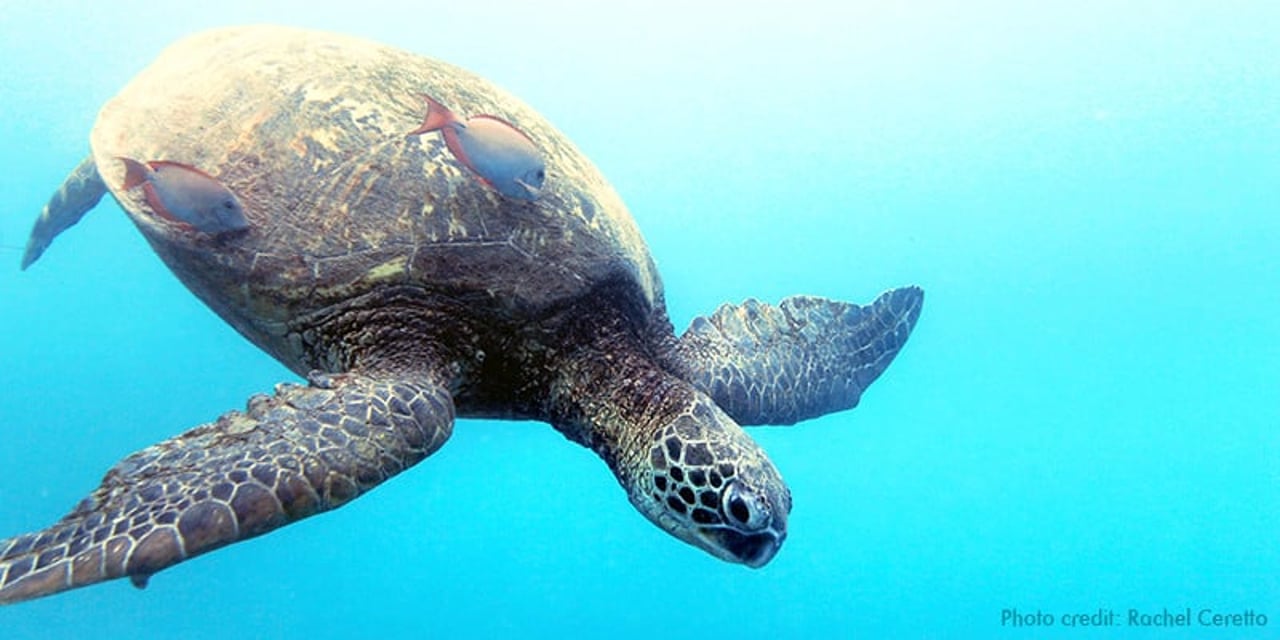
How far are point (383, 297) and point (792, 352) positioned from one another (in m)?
3.06

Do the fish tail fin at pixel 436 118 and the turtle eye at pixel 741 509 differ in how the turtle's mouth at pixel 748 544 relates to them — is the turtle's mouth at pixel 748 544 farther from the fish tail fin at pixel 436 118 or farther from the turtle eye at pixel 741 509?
the fish tail fin at pixel 436 118

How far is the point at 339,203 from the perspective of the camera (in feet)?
12.8

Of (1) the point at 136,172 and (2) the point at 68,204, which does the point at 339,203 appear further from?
(2) the point at 68,204

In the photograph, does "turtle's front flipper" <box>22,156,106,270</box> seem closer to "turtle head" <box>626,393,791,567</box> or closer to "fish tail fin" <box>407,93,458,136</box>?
"fish tail fin" <box>407,93,458,136</box>

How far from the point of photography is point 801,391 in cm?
539

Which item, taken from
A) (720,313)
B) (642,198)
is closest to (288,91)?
(720,313)

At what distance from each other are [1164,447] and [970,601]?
1137 centimetres

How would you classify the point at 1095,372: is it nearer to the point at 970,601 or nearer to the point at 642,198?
the point at 970,601

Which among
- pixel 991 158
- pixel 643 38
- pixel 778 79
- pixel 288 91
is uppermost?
pixel 991 158

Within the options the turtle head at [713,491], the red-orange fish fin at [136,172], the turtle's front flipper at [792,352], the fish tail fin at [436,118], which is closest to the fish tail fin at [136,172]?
the red-orange fish fin at [136,172]

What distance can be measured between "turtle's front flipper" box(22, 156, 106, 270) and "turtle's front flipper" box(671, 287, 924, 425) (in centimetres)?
561

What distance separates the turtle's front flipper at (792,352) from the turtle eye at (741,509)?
4.63 ft

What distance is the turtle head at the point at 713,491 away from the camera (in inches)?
131

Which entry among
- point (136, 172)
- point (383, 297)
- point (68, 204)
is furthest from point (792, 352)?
point (68, 204)
